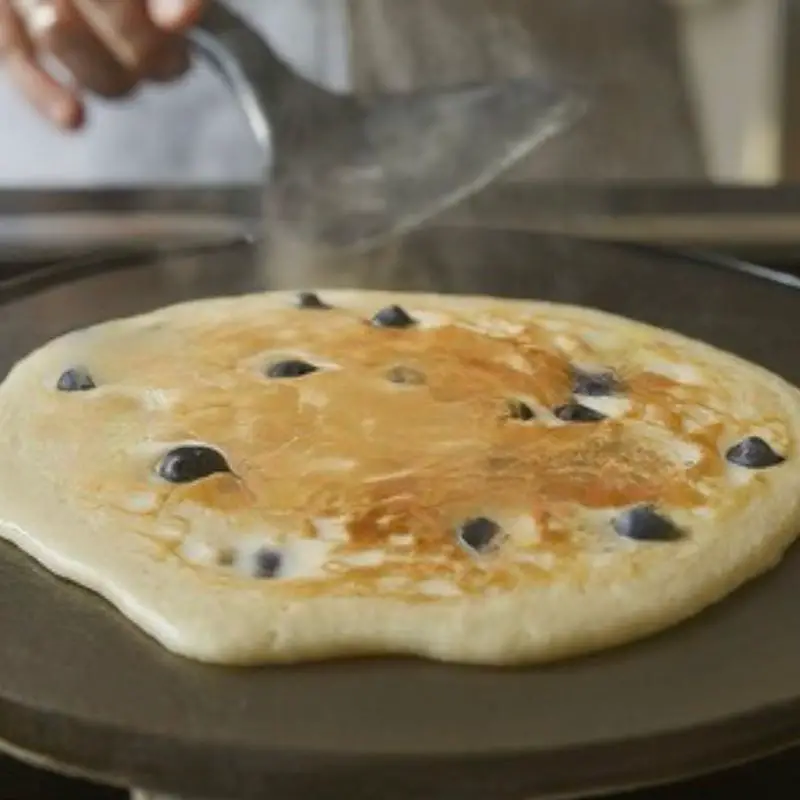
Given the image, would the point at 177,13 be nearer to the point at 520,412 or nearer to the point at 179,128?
the point at 179,128

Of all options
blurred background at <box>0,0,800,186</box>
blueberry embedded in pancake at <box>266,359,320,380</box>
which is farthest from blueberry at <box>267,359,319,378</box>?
blurred background at <box>0,0,800,186</box>

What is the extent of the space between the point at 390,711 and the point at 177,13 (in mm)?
1021

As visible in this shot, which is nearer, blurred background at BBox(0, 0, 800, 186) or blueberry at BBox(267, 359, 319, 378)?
blueberry at BBox(267, 359, 319, 378)

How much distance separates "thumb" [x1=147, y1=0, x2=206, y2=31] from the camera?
1.59 meters

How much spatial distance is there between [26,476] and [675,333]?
61 centimetres

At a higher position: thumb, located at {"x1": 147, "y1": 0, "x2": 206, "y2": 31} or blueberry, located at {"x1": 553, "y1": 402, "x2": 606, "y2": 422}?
thumb, located at {"x1": 147, "y1": 0, "x2": 206, "y2": 31}

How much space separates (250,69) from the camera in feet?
5.31

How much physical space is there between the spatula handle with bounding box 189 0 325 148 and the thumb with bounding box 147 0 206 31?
0.06ft

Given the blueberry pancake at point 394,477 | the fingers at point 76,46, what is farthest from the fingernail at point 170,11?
the blueberry pancake at point 394,477

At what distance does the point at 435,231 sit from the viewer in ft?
5.31

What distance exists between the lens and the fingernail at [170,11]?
1.59 meters

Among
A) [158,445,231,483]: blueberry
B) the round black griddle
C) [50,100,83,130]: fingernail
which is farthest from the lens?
[50,100,83,130]: fingernail

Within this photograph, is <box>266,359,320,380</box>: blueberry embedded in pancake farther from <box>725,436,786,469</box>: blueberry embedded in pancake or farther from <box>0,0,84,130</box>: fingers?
<box>0,0,84,130</box>: fingers

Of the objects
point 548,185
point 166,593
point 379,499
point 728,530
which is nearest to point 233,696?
point 166,593
